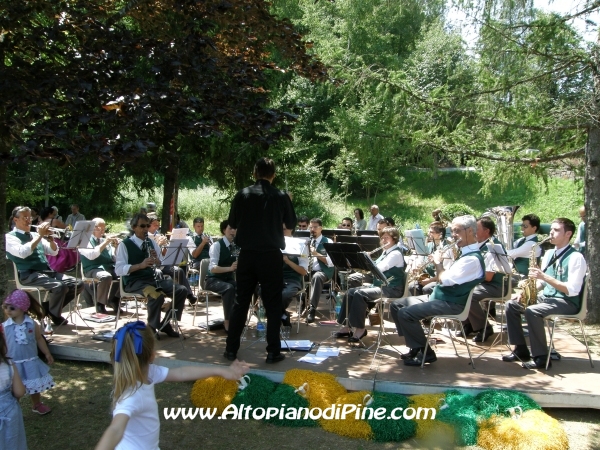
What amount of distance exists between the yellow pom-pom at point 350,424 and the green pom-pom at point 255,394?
21.7 inches

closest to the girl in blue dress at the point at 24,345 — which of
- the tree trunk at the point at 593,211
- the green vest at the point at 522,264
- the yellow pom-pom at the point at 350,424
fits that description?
the yellow pom-pom at the point at 350,424

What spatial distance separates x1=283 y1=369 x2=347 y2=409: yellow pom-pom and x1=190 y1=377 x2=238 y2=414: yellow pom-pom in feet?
1.68

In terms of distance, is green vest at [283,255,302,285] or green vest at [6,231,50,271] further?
green vest at [283,255,302,285]

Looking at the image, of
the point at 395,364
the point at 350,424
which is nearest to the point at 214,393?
the point at 350,424

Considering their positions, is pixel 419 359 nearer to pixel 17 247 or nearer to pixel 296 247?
pixel 296 247

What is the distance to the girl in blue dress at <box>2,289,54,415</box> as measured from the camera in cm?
464

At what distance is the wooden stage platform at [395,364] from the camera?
15.9 ft

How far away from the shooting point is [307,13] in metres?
29.7

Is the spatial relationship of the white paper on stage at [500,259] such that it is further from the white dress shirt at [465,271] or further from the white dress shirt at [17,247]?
the white dress shirt at [17,247]

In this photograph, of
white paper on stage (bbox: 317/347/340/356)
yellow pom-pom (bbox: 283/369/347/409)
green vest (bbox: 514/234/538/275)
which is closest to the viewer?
yellow pom-pom (bbox: 283/369/347/409)

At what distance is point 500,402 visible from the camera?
4.47 meters

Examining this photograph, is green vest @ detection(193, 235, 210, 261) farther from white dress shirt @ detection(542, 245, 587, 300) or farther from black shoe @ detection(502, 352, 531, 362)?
white dress shirt @ detection(542, 245, 587, 300)

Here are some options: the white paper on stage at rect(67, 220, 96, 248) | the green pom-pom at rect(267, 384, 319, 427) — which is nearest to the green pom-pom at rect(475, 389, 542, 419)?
the green pom-pom at rect(267, 384, 319, 427)

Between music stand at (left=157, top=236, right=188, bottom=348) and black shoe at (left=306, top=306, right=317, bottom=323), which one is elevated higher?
music stand at (left=157, top=236, right=188, bottom=348)
